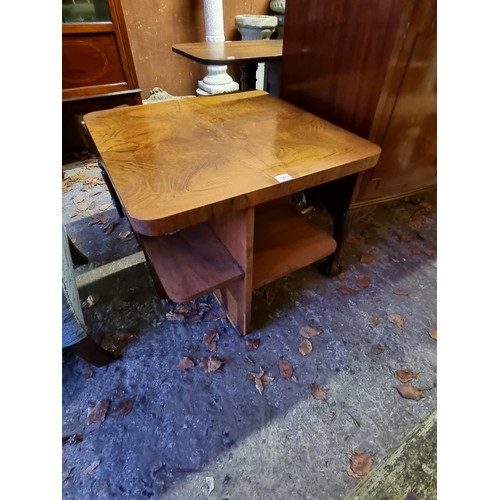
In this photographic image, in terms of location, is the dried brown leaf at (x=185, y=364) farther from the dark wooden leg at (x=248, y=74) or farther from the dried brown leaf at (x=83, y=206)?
the dark wooden leg at (x=248, y=74)

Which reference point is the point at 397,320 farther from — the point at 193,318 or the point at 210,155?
the point at 210,155

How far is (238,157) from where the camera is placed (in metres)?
0.97

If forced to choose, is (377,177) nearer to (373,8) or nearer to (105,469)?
(373,8)

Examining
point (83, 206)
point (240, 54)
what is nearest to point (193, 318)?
point (83, 206)

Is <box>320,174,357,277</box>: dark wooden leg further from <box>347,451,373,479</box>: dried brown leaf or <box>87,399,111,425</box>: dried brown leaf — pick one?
<box>87,399,111,425</box>: dried brown leaf

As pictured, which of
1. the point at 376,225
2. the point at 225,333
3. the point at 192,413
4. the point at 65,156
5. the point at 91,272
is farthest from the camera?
the point at 65,156

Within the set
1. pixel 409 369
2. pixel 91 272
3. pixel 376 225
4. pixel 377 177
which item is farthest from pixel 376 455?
pixel 91 272

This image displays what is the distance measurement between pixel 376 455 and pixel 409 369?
373 millimetres

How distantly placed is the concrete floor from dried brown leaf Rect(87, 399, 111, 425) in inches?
0.7

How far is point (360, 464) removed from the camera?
995mm

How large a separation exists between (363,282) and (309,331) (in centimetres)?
44

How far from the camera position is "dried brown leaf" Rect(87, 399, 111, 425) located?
3.61 ft

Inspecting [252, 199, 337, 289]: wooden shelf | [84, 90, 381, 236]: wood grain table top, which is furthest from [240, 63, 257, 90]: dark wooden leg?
[252, 199, 337, 289]: wooden shelf

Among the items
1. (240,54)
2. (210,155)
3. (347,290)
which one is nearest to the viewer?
Result: (210,155)
